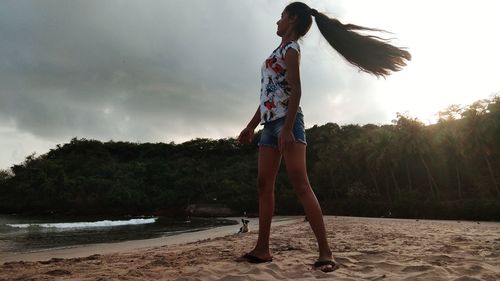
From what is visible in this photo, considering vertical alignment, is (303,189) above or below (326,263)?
above

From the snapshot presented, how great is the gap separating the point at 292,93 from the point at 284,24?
2.46 feet

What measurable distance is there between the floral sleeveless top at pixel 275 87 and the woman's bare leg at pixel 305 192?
0.35 metres

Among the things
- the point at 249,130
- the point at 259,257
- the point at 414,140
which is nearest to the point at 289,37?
the point at 249,130

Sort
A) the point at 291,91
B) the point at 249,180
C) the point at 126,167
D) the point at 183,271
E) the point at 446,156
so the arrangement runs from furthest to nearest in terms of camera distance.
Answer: the point at 126,167 < the point at 249,180 < the point at 446,156 < the point at 291,91 < the point at 183,271

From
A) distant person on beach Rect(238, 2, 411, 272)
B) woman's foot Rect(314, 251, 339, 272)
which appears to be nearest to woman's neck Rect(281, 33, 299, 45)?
distant person on beach Rect(238, 2, 411, 272)

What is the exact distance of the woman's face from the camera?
11.7ft

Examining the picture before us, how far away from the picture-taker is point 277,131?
3391 mm

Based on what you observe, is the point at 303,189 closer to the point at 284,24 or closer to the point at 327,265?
the point at 327,265

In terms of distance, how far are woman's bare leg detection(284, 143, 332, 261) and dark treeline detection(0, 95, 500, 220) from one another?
91.3 ft

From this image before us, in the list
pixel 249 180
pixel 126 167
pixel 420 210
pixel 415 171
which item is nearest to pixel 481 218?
pixel 420 210

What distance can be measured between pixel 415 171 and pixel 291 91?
45.1 m

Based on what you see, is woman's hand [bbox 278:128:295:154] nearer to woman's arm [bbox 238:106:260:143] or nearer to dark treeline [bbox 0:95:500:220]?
woman's arm [bbox 238:106:260:143]

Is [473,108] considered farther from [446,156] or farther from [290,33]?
[290,33]

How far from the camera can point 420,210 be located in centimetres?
3145
